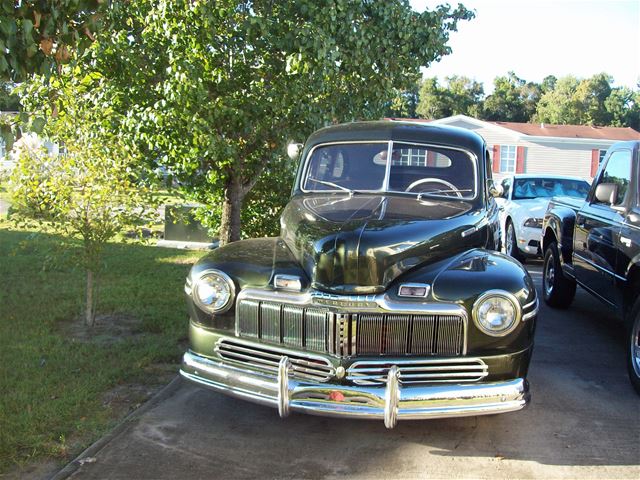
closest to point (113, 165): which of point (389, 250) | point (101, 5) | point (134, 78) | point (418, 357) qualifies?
point (134, 78)

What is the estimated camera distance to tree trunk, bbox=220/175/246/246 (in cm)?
860

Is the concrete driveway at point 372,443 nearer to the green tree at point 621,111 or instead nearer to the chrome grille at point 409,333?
the chrome grille at point 409,333

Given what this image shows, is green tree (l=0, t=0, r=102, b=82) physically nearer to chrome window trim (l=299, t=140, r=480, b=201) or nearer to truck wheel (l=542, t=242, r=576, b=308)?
chrome window trim (l=299, t=140, r=480, b=201)

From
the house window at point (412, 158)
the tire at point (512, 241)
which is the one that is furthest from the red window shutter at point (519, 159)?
the house window at point (412, 158)

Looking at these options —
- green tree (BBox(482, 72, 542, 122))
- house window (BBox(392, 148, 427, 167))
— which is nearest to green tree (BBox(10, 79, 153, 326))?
house window (BBox(392, 148, 427, 167))

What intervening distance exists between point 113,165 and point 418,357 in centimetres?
357

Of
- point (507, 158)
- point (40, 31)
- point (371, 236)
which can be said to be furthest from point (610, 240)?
point (507, 158)

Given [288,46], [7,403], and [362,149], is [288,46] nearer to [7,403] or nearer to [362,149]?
[362,149]

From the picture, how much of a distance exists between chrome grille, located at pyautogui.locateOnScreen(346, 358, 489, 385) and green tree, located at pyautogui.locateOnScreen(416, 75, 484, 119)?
186 feet

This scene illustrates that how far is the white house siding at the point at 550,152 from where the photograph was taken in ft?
113

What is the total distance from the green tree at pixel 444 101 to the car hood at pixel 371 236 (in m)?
55.6

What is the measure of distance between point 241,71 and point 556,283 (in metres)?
4.57

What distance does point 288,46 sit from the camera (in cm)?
701

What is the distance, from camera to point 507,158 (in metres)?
34.6
